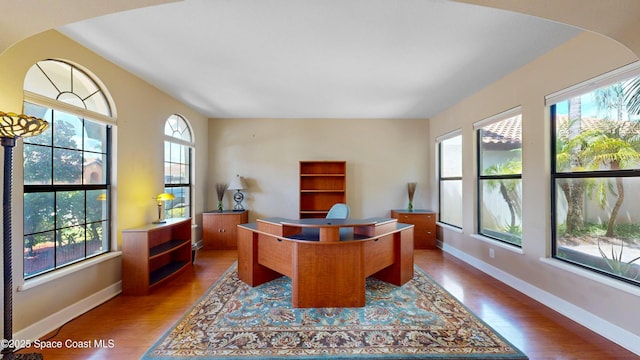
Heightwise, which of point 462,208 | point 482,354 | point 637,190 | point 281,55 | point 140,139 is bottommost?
point 482,354

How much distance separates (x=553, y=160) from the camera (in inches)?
104

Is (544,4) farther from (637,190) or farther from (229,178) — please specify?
(229,178)

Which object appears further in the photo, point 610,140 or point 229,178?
point 229,178

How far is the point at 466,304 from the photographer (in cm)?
259

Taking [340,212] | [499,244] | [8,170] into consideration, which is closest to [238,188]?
[340,212]

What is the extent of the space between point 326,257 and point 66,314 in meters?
2.62

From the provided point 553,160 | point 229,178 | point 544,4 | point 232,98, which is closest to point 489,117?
point 553,160

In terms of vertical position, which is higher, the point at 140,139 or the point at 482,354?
the point at 140,139

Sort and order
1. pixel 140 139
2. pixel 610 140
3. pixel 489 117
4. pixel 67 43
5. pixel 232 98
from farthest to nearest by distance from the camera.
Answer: pixel 232 98 → pixel 489 117 → pixel 140 139 → pixel 67 43 → pixel 610 140

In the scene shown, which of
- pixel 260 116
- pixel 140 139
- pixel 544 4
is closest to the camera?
pixel 544 4

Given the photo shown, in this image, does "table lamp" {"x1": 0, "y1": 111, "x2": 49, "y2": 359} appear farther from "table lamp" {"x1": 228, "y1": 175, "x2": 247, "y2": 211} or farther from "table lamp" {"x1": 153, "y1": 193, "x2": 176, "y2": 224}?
"table lamp" {"x1": 228, "y1": 175, "x2": 247, "y2": 211}

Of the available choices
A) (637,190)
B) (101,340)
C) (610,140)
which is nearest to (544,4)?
(610,140)

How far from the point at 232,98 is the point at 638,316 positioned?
5.19 metres

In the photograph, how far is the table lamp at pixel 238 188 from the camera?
4.91 metres
